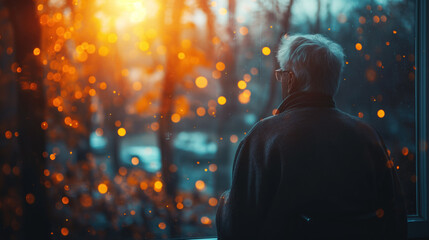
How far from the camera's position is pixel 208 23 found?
4.98 feet

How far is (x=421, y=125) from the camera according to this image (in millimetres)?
1501

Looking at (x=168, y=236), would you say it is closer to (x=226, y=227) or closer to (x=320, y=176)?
(x=226, y=227)

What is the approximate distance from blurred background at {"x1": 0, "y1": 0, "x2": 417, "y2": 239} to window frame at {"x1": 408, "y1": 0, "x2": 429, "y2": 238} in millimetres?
29

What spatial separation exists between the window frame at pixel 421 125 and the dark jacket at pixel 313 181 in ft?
2.41

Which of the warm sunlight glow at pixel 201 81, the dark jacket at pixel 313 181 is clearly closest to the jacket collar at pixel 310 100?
the dark jacket at pixel 313 181

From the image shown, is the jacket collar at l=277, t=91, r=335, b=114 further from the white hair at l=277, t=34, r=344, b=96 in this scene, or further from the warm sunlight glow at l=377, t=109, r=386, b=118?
the warm sunlight glow at l=377, t=109, r=386, b=118

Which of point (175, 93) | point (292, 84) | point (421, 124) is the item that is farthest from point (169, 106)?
point (421, 124)

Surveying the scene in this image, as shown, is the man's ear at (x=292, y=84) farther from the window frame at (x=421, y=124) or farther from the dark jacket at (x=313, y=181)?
the window frame at (x=421, y=124)

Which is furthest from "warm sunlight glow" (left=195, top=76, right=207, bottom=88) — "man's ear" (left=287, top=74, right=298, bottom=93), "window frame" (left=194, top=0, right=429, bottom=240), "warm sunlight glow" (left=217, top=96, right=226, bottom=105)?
"window frame" (left=194, top=0, right=429, bottom=240)

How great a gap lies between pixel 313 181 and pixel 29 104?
3.66ft

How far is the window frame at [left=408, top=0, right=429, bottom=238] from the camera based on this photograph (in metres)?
1.48

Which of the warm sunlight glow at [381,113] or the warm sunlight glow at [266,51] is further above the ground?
the warm sunlight glow at [266,51]

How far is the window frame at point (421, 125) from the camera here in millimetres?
1479

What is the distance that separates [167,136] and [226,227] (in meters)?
0.64
